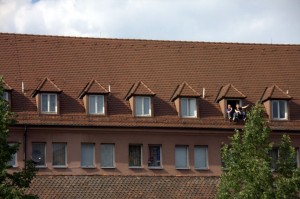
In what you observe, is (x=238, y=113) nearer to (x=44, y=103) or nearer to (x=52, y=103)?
(x=52, y=103)

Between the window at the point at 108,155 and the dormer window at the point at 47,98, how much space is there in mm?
4288

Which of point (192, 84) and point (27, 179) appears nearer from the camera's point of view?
point (27, 179)

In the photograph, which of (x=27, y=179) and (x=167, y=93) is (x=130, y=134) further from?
(x=27, y=179)

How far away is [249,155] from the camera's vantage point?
200ft

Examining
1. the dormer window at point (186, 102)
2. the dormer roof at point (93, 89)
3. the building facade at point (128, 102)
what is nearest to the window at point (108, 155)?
the building facade at point (128, 102)

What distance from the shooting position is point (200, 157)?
80750 millimetres

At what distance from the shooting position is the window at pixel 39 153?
7750 centimetres

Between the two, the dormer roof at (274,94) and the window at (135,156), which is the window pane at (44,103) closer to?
the window at (135,156)

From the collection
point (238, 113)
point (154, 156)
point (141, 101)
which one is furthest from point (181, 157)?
point (238, 113)

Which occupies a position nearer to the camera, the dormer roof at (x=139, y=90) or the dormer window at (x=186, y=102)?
the dormer roof at (x=139, y=90)

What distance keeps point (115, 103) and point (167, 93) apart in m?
4.49

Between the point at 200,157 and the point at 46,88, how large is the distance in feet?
40.1

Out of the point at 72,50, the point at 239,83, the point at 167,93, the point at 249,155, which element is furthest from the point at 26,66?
the point at 249,155

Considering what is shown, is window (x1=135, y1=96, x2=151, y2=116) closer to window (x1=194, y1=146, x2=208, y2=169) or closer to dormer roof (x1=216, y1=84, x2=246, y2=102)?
window (x1=194, y1=146, x2=208, y2=169)
